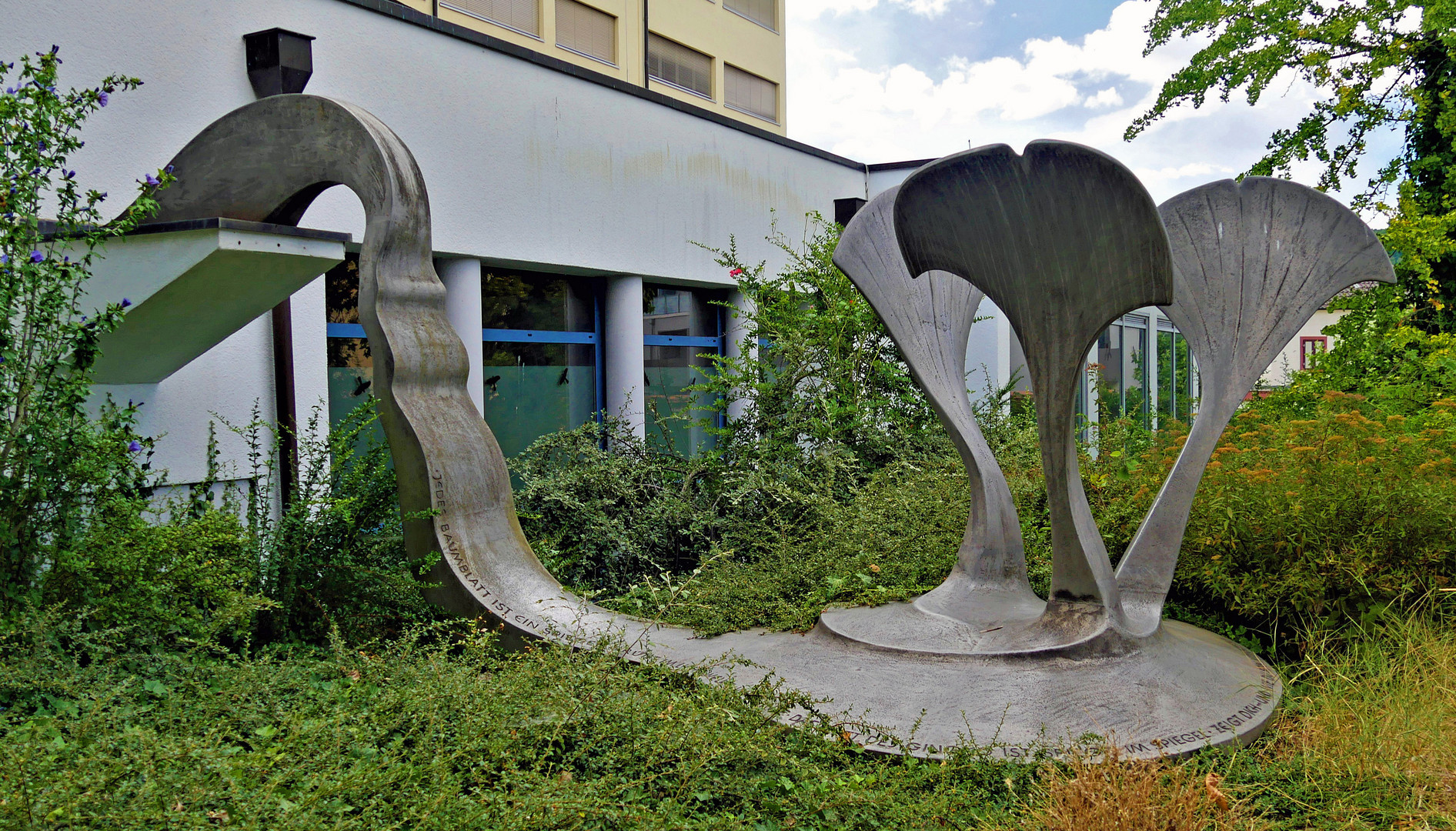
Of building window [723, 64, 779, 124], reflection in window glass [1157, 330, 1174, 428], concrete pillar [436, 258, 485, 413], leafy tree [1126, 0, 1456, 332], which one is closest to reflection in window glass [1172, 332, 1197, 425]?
reflection in window glass [1157, 330, 1174, 428]

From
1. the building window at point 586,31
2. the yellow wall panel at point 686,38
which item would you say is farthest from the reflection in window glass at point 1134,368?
the building window at point 586,31

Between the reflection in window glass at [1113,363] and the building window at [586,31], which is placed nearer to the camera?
the reflection in window glass at [1113,363]

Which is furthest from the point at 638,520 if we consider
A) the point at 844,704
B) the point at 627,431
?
the point at 844,704

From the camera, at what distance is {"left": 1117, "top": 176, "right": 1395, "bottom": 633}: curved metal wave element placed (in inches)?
203

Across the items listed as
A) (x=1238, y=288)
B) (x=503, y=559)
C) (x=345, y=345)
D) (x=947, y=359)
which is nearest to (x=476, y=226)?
(x=345, y=345)

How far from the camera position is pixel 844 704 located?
418cm

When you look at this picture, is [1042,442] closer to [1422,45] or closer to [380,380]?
[380,380]

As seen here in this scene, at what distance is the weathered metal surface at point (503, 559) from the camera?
4141 mm

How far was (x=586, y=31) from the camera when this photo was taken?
2512 cm

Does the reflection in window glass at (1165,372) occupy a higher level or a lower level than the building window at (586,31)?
lower

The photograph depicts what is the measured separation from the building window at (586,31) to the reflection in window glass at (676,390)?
15076 mm

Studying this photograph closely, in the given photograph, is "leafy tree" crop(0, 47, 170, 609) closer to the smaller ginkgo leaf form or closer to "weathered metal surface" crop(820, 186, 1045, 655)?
"weathered metal surface" crop(820, 186, 1045, 655)

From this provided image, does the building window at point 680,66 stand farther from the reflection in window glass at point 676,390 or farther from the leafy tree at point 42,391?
the leafy tree at point 42,391

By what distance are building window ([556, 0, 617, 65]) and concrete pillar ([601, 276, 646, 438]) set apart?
1591cm
